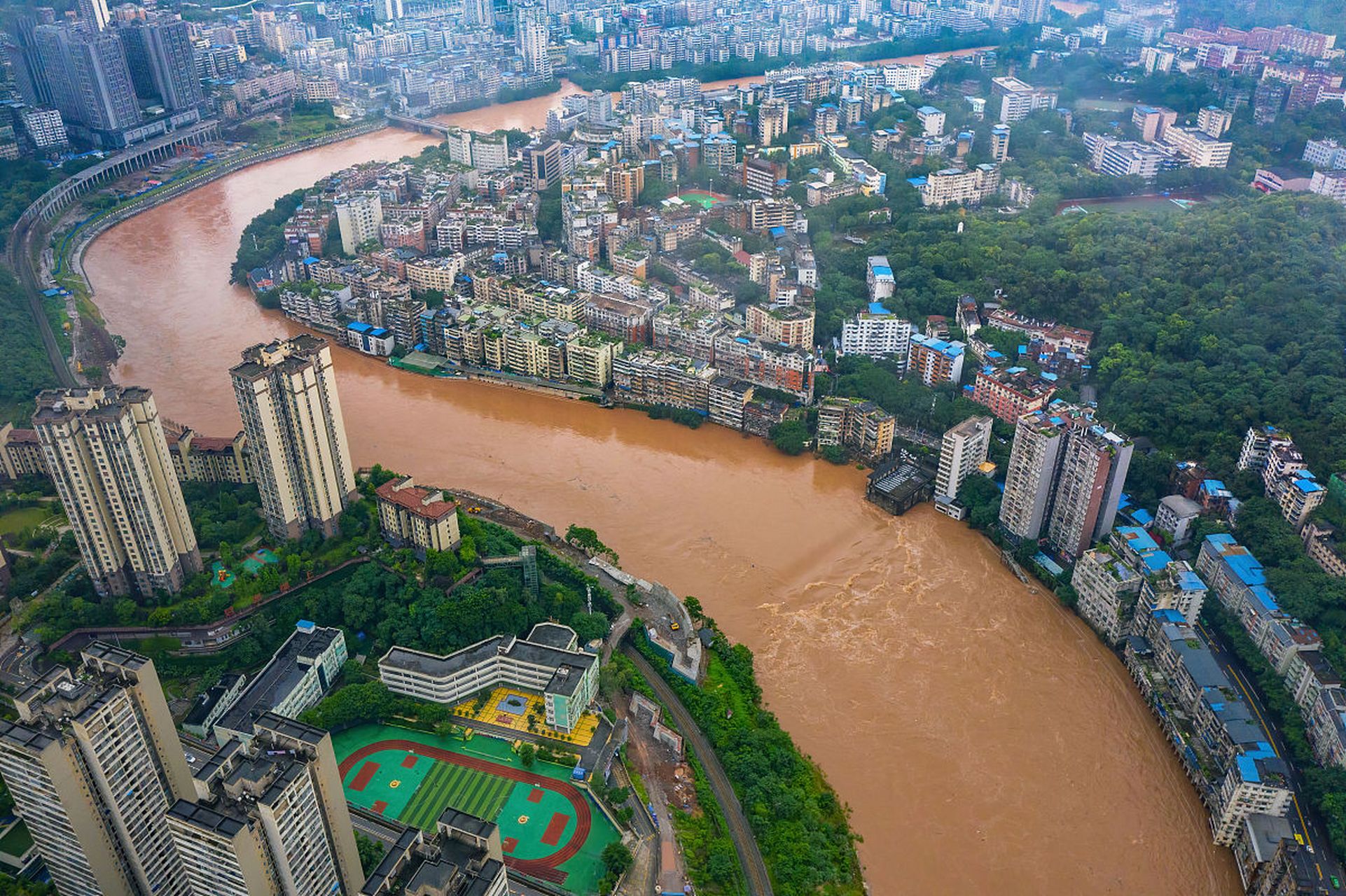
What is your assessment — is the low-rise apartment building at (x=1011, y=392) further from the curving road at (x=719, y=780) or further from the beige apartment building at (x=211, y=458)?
the beige apartment building at (x=211, y=458)

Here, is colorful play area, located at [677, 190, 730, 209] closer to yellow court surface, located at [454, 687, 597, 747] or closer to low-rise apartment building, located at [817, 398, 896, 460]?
low-rise apartment building, located at [817, 398, 896, 460]

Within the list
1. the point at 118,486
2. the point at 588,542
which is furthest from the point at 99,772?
the point at 588,542

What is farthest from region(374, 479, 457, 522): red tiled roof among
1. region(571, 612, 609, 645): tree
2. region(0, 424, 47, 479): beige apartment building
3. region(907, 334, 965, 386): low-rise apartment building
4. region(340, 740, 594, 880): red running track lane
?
region(907, 334, 965, 386): low-rise apartment building

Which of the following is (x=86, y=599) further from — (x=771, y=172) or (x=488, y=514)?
(x=771, y=172)

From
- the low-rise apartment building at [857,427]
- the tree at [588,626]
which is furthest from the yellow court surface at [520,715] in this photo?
the low-rise apartment building at [857,427]

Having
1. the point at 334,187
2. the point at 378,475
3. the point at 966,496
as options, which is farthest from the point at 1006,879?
the point at 334,187

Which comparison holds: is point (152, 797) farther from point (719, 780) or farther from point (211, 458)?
point (211, 458)
